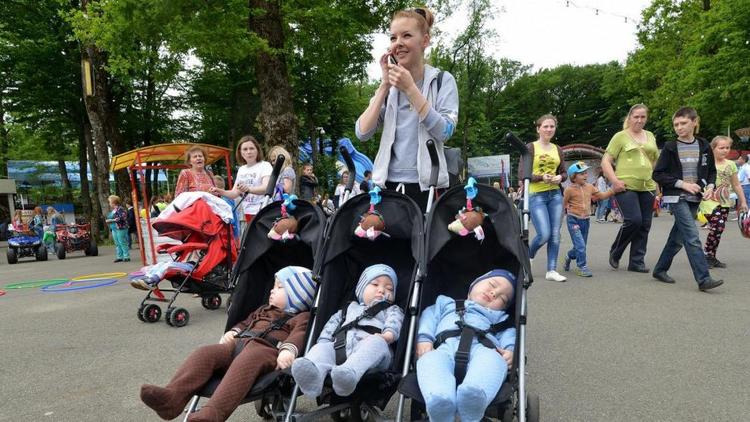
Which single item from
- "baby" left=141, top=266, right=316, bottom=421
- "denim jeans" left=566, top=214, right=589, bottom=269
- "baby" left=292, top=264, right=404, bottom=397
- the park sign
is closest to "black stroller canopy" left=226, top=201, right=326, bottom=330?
"baby" left=141, top=266, right=316, bottom=421

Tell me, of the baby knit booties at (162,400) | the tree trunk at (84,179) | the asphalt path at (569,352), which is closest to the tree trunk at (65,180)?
the tree trunk at (84,179)

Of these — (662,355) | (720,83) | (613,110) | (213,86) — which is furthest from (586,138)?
(662,355)

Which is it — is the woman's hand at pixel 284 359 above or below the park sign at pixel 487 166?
below

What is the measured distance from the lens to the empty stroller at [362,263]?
2443 mm

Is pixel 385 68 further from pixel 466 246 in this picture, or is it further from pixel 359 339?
pixel 359 339

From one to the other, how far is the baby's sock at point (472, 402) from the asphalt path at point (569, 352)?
0.97 m

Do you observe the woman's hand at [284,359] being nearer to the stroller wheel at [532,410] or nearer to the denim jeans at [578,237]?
the stroller wheel at [532,410]

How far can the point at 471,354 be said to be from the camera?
2473 millimetres

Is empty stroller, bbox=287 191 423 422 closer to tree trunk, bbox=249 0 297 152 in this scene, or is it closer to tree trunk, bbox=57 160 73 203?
tree trunk, bbox=249 0 297 152

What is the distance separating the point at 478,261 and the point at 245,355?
170 centimetres

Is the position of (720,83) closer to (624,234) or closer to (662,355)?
(624,234)

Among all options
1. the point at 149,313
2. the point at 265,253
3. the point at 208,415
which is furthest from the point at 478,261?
the point at 149,313

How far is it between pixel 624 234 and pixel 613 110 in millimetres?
49778

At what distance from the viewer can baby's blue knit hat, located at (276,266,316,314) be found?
10.2 ft
